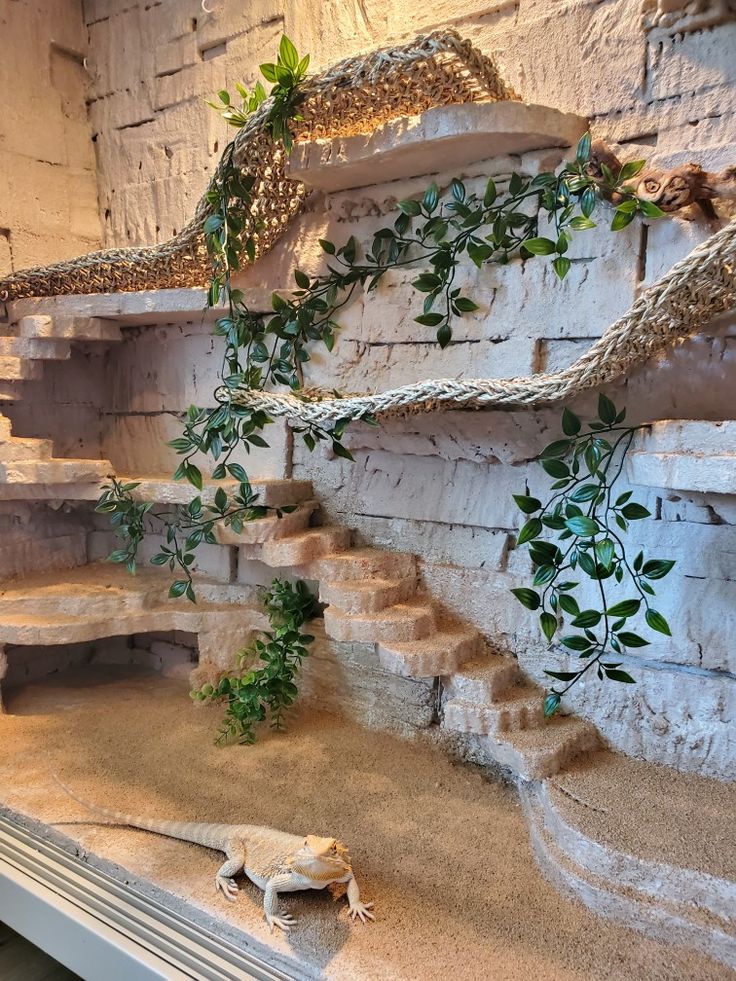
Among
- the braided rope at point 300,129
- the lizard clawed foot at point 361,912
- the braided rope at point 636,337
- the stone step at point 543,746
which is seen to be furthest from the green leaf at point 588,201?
the lizard clawed foot at point 361,912

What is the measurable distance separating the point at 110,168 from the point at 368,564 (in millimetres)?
2379

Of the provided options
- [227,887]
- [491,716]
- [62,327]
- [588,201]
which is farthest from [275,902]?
[62,327]

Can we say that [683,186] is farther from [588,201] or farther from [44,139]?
[44,139]

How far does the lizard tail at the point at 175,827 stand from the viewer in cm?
197

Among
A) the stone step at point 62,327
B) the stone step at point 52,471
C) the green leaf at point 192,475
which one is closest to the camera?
the green leaf at point 192,475

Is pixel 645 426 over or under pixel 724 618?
over

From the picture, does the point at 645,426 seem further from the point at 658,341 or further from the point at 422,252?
the point at 422,252

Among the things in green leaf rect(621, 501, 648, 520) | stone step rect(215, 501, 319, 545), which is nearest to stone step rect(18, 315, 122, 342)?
stone step rect(215, 501, 319, 545)

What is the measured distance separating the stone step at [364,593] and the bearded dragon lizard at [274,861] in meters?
0.76

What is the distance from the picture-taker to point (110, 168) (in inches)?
136

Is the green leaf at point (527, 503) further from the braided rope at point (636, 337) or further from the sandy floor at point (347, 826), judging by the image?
the sandy floor at point (347, 826)

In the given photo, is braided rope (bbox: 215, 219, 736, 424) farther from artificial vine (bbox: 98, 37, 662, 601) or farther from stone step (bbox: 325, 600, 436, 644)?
stone step (bbox: 325, 600, 436, 644)

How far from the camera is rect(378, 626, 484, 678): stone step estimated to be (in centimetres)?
230


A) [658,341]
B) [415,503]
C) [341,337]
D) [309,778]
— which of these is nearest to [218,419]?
[341,337]
